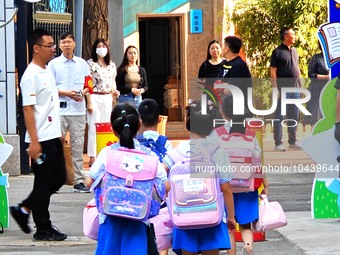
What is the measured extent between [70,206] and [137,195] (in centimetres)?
570

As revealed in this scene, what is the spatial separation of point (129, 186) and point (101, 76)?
813cm

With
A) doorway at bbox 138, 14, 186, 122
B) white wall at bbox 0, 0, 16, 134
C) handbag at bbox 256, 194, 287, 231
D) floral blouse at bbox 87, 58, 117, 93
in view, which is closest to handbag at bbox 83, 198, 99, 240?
handbag at bbox 256, 194, 287, 231

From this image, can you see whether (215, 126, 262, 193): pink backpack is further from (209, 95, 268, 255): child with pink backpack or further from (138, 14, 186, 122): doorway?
(138, 14, 186, 122): doorway

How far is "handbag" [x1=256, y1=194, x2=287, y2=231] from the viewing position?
967 cm

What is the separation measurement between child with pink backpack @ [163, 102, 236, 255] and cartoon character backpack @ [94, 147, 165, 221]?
1.45 ft

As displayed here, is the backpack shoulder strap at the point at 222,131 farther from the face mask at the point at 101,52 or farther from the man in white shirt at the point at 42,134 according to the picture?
the face mask at the point at 101,52

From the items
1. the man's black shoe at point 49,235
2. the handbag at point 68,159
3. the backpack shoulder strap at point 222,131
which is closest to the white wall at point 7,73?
the handbag at point 68,159

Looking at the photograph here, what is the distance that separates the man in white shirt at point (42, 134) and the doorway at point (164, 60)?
13.1 metres

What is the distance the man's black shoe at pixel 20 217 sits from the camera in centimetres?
1023

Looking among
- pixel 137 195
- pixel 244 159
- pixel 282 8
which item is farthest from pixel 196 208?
pixel 282 8

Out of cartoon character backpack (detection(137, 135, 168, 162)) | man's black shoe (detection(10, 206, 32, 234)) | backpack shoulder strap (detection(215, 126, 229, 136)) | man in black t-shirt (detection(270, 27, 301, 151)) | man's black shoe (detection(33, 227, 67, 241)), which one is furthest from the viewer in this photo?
man in black t-shirt (detection(270, 27, 301, 151))

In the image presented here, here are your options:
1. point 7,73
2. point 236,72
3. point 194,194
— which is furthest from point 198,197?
point 7,73

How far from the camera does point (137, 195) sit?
758 cm

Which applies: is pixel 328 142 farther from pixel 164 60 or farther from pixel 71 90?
pixel 164 60
